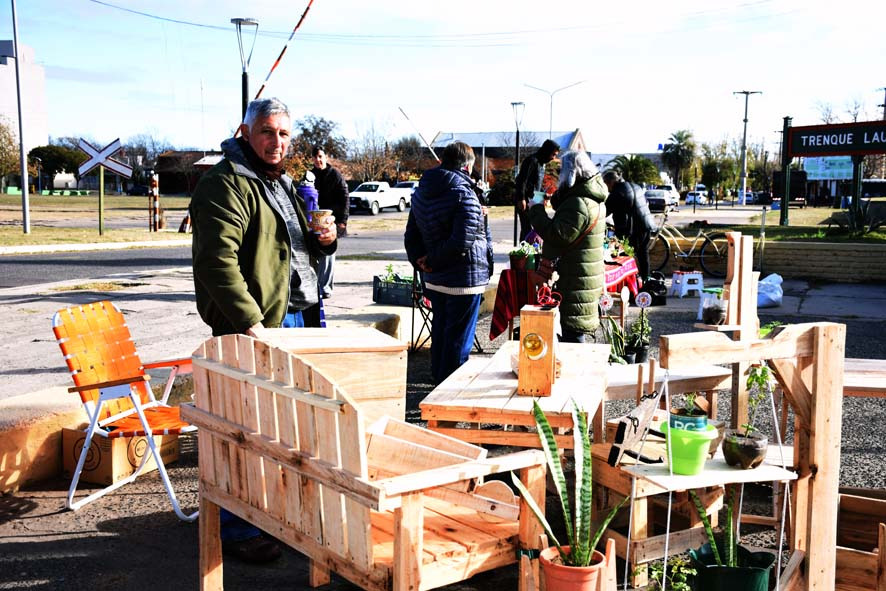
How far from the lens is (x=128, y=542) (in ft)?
12.9

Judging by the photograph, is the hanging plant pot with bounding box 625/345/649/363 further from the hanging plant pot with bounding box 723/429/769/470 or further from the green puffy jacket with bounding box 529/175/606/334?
the hanging plant pot with bounding box 723/429/769/470

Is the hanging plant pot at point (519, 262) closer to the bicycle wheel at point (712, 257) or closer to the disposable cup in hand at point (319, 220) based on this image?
the disposable cup in hand at point (319, 220)

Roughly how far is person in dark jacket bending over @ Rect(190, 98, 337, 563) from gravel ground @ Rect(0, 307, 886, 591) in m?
0.22

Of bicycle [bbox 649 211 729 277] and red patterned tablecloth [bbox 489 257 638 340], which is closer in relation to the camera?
red patterned tablecloth [bbox 489 257 638 340]

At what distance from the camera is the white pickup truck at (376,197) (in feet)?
137

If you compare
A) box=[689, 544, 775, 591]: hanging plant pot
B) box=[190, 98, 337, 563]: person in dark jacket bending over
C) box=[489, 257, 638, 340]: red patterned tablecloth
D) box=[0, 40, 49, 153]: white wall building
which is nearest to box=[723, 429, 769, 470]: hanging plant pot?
box=[689, 544, 775, 591]: hanging plant pot

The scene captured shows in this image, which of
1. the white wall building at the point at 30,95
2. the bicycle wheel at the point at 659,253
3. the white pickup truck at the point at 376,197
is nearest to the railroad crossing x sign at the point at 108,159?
the bicycle wheel at the point at 659,253

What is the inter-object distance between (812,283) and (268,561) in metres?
12.8

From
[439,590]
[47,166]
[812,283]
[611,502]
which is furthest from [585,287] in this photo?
[47,166]

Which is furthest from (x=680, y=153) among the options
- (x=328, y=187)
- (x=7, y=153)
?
(x=328, y=187)

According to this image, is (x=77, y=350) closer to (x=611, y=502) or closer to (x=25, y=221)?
(x=611, y=502)

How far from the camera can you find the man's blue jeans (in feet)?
19.7

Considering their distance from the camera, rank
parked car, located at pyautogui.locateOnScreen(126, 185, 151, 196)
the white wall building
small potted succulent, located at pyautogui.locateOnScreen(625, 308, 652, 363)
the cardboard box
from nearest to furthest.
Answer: the cardboard box
small potted succulent, located at pyautogui.locateOnScreen(625, 308, 652, 363)
parked car, located at pyautogui.locateOnScreen(126, 185, 151, 196)
the white wall building

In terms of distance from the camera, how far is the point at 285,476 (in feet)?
8.85
